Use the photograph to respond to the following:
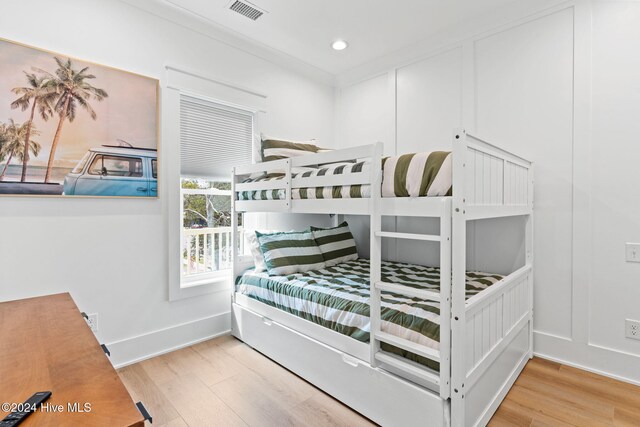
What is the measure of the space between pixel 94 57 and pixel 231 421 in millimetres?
2404

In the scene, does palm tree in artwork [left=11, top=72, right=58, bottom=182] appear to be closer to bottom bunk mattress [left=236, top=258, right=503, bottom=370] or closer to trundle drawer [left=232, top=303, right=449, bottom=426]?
bottom bunk mattress [left=236, top=258, right=503, bottom=370]

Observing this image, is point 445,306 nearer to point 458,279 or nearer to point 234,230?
point 458,279

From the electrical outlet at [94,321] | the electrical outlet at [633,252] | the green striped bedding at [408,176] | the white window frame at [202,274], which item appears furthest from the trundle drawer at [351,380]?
the electrical outlet at [633,252]

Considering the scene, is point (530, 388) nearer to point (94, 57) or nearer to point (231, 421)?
point (231, 421)

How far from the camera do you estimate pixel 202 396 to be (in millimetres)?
1902

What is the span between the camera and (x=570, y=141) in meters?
2.26

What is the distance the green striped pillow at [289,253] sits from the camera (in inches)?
98.8

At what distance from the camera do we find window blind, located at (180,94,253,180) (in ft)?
8.61

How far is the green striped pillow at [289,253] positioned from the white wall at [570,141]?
1.35 metres

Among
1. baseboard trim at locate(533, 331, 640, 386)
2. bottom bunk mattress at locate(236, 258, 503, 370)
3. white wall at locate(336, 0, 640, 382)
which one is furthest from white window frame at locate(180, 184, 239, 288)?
baseboard trim at locate(533, 331, 640, 386)

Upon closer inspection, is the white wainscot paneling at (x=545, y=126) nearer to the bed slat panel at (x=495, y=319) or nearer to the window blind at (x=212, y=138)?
the bed slat panel at (x=495, y=319)

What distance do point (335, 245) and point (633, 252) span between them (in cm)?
205

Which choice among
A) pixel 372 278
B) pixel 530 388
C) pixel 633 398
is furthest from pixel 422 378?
pixel 633 398

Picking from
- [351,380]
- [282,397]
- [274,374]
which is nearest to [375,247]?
[351,380]
